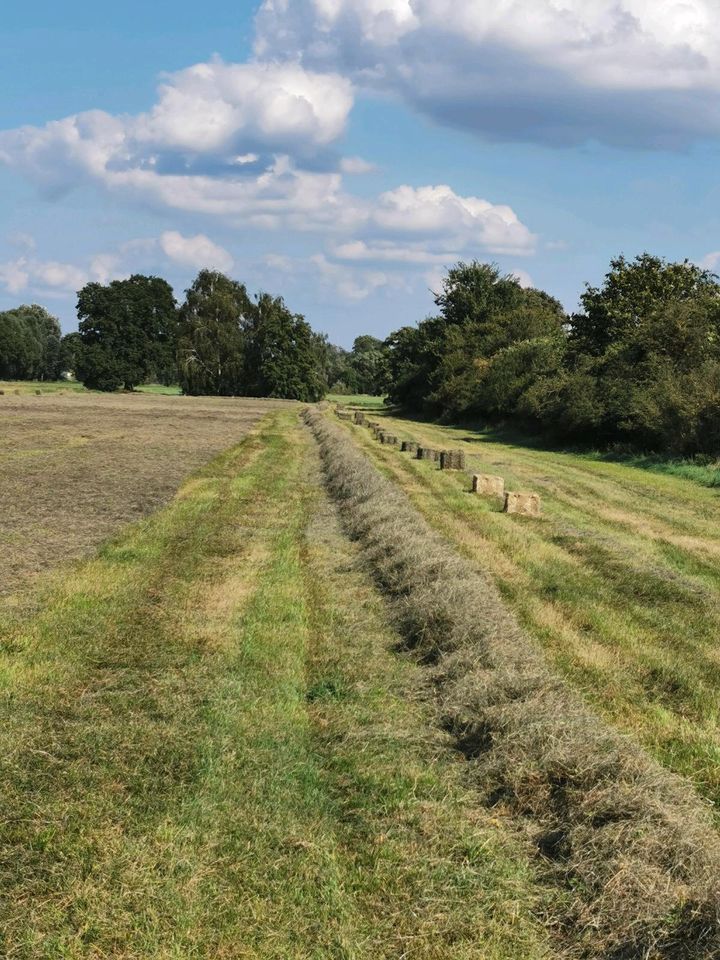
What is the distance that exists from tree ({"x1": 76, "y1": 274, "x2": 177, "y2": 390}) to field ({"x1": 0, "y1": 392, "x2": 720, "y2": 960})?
303 feet

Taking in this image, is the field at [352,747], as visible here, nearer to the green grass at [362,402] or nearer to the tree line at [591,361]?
the tree line at [591,361]

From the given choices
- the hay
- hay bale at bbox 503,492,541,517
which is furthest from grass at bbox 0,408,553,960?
the hay

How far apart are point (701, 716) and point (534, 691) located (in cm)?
140

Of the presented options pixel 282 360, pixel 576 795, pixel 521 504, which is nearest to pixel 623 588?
pixel 576 795

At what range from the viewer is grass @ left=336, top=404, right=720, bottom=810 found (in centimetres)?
657

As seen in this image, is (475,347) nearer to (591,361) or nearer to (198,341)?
(591,361)

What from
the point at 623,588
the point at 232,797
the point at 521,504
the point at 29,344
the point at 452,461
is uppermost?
the point at 29,344

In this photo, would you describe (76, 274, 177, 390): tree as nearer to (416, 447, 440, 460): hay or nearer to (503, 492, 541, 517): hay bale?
(416, 447, 440, 460): hay

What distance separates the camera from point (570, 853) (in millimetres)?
4480

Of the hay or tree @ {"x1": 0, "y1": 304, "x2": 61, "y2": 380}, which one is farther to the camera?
tree @ {"x1": 0, "y1": 304, "x2": 61, "y2": 380}

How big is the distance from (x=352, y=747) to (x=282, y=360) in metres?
94.3

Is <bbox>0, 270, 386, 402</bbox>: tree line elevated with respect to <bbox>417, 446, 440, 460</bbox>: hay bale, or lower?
elevated

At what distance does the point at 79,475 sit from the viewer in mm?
20297

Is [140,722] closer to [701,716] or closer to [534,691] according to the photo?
[534,691]
